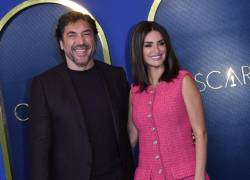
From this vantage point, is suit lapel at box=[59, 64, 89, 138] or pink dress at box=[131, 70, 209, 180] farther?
suit lapel at box=[59, 64, 89, 138]

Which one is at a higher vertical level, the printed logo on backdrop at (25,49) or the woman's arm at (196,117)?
the printed logo on backdrop at (25,49)

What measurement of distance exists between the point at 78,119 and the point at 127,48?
69cm

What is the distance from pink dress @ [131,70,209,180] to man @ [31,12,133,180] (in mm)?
211

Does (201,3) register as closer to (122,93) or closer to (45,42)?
(122,93)

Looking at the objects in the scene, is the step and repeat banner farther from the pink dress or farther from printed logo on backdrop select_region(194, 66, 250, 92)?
the pink dress

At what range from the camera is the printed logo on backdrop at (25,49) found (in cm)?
248

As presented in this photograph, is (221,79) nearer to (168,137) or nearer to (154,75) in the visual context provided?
(154,75)

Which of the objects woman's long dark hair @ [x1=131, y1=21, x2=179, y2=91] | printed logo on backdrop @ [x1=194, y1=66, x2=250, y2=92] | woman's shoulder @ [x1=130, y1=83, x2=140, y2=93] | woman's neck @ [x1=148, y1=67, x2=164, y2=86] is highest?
woman's long dark hair @ [x1=131, y1=21, x2=179, y2=91]

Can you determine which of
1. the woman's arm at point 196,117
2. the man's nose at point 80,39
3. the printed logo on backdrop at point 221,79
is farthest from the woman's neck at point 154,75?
the printed logo on backdrop at point 221,79

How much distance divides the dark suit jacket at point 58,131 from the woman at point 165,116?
212mm

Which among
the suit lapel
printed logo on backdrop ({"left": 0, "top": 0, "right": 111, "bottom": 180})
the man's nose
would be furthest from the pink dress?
printed logo on backdrop ({"left": 0, "top": 0, "right": 111, "bottom": 180})

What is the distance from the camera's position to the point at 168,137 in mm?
1962

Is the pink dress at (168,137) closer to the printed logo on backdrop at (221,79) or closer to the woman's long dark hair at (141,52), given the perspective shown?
the woman's long dark hair at (141,52)

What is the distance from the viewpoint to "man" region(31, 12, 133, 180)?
205 cm
